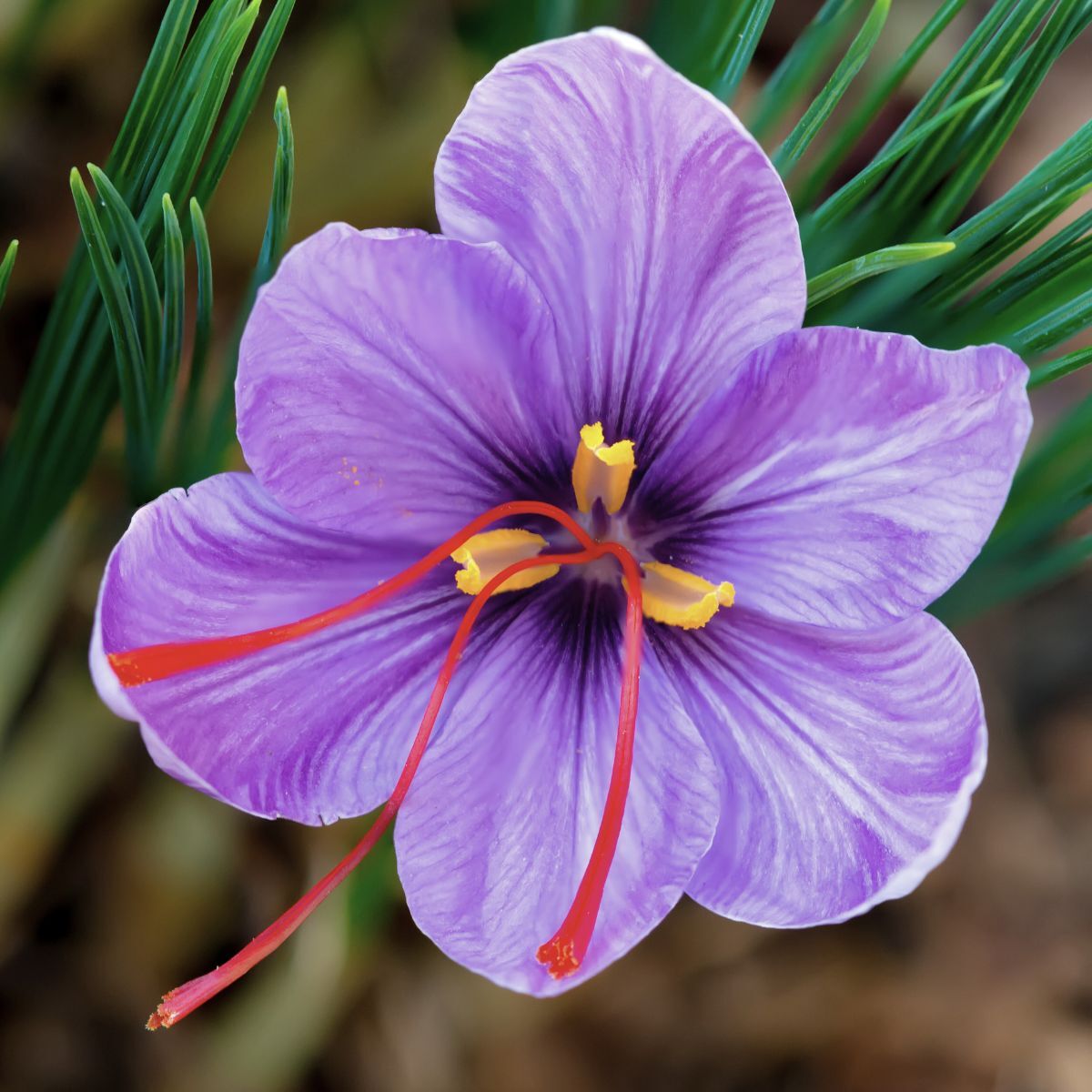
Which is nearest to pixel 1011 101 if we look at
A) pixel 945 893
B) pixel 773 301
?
pixel 773 301

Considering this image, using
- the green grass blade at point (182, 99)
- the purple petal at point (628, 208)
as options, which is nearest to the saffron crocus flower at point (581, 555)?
the purple petal at point (628, 208)

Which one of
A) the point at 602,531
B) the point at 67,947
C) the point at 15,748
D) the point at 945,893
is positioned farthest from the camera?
the point at 945,893

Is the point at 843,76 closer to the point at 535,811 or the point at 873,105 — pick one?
the point at 873,105

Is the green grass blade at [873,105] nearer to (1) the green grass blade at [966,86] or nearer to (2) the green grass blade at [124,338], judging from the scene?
(1) the green grass blade at [966,86]

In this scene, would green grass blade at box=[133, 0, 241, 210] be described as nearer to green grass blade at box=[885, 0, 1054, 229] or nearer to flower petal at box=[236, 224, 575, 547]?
flower petal at box=[236, 224, 575, 547]

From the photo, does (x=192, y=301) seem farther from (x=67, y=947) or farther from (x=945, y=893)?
(x=945, y=893)
